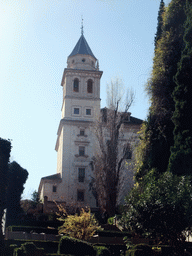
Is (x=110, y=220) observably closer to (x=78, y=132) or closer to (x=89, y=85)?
(x=78, y=132)

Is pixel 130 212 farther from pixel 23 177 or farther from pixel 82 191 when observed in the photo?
pixel 82 191

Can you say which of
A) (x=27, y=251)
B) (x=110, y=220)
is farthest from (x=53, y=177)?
(x=27, y=251)

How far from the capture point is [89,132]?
51.2 metres

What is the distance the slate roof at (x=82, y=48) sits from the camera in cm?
5624

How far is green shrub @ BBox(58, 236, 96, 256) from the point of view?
17.0 metres

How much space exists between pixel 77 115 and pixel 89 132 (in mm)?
2921

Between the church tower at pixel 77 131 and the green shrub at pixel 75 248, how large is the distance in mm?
27398

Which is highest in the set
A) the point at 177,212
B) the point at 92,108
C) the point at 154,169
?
the point at 92,108

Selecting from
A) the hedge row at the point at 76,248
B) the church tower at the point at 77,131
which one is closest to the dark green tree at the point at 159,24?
the hedge row at the point at 76,248

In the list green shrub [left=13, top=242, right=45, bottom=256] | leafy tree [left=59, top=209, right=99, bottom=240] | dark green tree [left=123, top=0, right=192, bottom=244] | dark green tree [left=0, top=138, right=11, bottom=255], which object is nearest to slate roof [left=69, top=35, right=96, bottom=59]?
dark green tree [left=123, top=0, right=192, bottom=244]

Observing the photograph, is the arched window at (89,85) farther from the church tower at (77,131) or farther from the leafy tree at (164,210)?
the leafy tree at (164,210)

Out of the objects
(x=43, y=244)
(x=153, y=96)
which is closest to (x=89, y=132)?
(x=153, y=96)

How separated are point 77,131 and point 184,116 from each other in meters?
32.1

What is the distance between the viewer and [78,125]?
168ft
